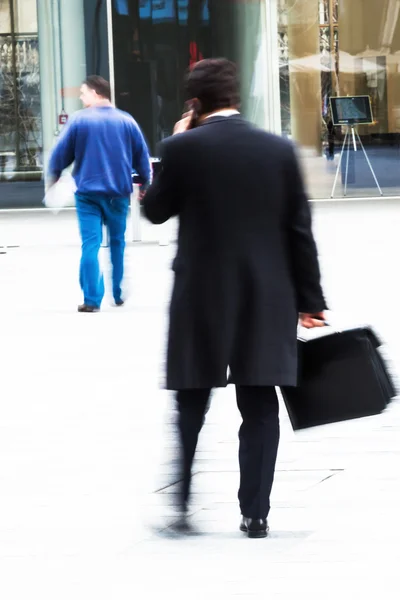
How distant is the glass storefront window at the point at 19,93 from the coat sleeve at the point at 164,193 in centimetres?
1933

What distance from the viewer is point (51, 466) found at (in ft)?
19.0

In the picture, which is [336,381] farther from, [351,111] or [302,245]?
[351,111]

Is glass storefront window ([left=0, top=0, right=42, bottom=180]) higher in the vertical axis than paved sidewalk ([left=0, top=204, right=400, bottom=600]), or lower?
higher

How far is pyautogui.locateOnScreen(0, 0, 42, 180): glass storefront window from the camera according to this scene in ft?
77.2

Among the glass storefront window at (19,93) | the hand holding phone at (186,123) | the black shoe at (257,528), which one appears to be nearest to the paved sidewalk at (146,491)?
the black shoe at (257,528)

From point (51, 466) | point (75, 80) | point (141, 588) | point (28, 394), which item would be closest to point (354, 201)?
point (75, 80)

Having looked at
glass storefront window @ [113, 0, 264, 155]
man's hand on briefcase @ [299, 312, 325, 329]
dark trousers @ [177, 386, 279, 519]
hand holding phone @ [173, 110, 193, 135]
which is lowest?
dark trousers @ [177, 386, 279, 519]

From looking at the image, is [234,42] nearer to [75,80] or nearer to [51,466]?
[75,80]

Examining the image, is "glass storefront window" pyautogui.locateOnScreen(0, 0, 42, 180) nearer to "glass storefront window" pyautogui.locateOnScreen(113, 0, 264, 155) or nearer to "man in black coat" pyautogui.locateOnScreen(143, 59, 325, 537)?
"glass storefront window" pyautogui.locateOnScreen(113, 0, 264, 155)

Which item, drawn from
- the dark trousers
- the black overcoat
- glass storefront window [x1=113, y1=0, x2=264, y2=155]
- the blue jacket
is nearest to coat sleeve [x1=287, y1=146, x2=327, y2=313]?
the black overcoat

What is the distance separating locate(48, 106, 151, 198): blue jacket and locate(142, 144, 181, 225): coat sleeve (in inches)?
233

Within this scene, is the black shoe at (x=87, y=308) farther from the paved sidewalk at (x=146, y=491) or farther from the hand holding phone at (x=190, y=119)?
the hand holding phone at (x=190, y=119)

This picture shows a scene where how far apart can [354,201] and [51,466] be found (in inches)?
721

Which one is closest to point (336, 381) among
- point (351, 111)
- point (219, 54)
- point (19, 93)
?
point (351, 111)
